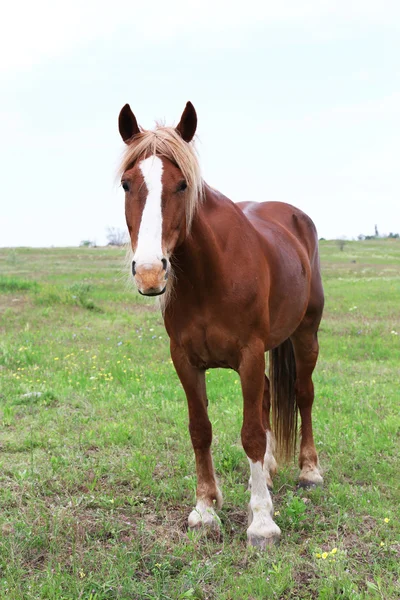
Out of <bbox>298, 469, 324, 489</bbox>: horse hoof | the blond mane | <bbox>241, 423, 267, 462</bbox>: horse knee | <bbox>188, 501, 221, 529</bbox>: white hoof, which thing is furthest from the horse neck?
<bbox>298, 469, 324, 489</bbox>: horse hoof

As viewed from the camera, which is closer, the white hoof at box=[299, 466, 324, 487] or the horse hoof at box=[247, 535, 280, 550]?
the horse hoof at box=[247, 535, 280, 550]

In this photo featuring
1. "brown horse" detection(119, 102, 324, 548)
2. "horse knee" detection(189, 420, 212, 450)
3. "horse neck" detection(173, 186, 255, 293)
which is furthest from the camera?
"horse knee" detection(189, 420, 212, 450)

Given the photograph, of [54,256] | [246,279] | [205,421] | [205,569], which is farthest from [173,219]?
[54,256]

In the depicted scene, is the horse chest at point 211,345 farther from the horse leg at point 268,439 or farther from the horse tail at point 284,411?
the horse tail at point 284,411

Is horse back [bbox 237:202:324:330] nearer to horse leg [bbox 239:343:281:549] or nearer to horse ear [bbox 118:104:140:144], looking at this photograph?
horse leg [bbox 239:343:281:549]

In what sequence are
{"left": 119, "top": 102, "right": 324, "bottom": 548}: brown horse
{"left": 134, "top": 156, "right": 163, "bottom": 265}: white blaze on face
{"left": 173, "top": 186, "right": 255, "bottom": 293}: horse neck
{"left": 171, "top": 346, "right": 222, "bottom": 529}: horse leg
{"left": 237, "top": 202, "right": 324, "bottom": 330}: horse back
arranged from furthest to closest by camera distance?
{"left": 237, "top": 202, "right": 324, "bottom": 330}: horse back → {"left": 171, "top": 346, "right": 222, "bottom": 529}: horse leg → {"left": 173, "top": 186, "right": 255, "bottom": 293}: horse neck → {"left": 119, "top": 102, "right": 324, "bottom": 548}: brown horse → {"left": 134, "top": 156, "right": 163, "bottom": 265}: white blaze on face

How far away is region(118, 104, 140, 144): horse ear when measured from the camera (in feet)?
10.9

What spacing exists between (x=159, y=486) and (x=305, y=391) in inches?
60.1

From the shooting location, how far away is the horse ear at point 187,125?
3.32 meters

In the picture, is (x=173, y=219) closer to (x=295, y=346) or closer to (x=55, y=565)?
(x=55, y=565)

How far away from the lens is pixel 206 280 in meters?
3.52

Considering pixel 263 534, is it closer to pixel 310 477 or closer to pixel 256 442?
pixel 256 442

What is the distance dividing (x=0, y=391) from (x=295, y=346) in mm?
3728

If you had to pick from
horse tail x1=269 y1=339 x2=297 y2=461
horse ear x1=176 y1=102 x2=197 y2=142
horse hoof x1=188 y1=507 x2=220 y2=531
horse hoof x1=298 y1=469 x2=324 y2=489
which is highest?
horse ear x1=176 y1=102 x2=197 y2=142
